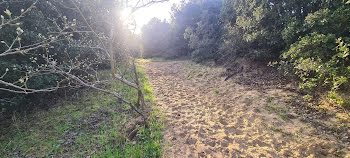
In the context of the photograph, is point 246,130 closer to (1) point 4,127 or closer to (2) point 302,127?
(2) point 302,127

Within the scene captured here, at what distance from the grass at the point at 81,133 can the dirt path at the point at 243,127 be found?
521 mm

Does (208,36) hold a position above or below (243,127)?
above

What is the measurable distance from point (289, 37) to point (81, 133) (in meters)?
7.53

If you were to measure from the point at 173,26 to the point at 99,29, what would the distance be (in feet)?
47.6

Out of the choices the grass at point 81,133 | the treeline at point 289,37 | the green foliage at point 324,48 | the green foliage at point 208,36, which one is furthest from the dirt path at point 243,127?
the green foliage at point 208,36

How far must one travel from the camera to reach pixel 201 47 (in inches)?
552

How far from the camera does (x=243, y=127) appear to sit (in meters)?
3.82

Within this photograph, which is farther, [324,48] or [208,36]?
[208,36]

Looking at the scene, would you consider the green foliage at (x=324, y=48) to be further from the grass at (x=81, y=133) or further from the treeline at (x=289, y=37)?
the grass at (x=81, y=133)

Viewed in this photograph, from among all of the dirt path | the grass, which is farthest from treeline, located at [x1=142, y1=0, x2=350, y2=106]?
the grass

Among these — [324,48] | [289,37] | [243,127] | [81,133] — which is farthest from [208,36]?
[81,133]

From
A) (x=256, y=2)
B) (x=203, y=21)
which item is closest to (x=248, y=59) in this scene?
(x=256, y=2)

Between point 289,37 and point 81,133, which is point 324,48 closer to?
point 289,37

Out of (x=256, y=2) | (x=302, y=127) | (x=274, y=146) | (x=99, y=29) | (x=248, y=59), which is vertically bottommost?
(x=274, y=146)
